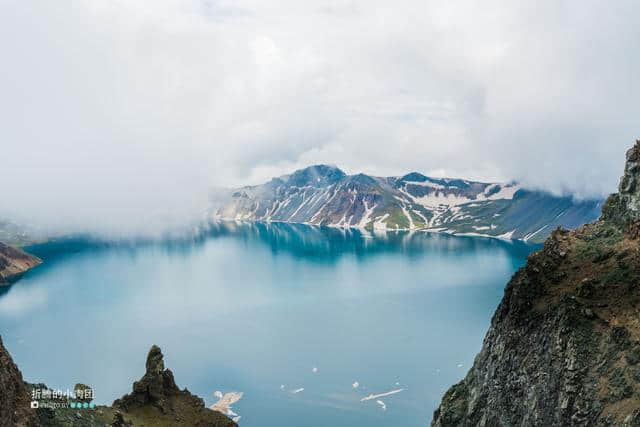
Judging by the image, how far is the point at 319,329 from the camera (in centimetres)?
15712

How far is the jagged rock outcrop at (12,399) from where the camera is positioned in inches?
1389

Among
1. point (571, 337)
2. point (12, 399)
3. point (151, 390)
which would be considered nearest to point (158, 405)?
point (151, 390)

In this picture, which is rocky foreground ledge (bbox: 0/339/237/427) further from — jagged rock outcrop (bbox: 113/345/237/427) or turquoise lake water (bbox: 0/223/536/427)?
turquoise lake water (bbox: 0/223/536/427)

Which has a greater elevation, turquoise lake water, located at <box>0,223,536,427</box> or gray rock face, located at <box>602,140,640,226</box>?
gray rock face, located at <box>602,140,640,226</box>

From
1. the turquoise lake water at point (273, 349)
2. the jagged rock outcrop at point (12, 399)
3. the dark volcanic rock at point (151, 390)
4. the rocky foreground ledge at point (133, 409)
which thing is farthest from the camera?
the turquoise lake water at point (273, 349)

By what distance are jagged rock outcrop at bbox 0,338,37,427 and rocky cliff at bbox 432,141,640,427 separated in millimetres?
36649

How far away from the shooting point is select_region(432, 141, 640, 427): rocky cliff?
32906 mm

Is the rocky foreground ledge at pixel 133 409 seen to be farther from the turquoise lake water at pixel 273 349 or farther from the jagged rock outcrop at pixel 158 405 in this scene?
the turquoise lake water at pixel 273 349

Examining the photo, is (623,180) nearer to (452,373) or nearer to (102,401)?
(452,373)

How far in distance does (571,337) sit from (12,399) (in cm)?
4172

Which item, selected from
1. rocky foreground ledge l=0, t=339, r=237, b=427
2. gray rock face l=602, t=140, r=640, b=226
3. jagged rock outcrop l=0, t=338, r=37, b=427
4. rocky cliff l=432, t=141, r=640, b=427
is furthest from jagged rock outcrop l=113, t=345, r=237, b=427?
gray rock face l=602, t=140, r=640, b=226

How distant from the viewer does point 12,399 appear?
37156mm

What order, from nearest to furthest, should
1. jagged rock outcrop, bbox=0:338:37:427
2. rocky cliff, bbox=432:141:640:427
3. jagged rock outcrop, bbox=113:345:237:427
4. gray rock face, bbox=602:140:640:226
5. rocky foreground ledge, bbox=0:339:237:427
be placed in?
rocky cliff, bbox=432:141:640:427 → jagged rock outcrop, bbox=0:338:37:427 → rocky foreground ledge, bbox=0:339:237:427 → gray rock face, bbox=602:140:640:226 → jagged rock outcrop, bbox=113:345:237:427

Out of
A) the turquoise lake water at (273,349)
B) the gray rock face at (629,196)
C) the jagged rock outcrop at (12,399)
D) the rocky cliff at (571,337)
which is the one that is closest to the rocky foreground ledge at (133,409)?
the jagged rock outcrop at (12,399)
